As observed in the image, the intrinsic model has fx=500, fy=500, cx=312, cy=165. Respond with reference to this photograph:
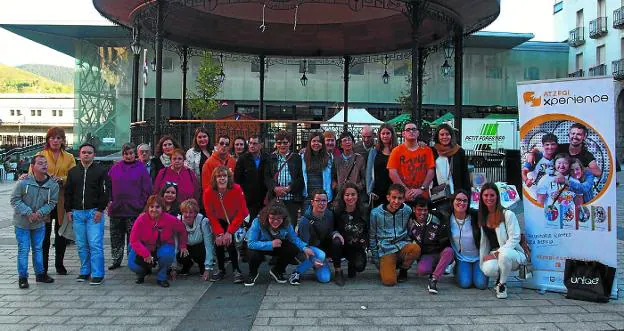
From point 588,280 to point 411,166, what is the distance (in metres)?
2.39

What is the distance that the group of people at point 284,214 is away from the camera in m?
5.96

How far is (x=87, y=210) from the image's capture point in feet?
20.2

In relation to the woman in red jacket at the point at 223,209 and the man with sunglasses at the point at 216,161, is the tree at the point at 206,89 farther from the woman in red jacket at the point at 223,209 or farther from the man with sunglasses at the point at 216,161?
the woman in red jacket at the point at 223,209

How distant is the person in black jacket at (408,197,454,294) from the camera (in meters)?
6.16

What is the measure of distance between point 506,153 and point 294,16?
8075 millimetres

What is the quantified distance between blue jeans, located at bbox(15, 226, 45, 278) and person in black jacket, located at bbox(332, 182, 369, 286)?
11.7ft

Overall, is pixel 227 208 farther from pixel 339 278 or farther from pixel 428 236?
pixel 428 236

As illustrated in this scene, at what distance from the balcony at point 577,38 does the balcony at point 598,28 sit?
102 cm

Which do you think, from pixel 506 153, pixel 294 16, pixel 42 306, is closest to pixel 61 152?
pixel 42 306

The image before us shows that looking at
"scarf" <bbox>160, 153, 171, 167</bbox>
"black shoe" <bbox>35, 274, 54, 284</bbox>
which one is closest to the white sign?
"scarf" <bbox>160, 153, 171, 167</bbox>

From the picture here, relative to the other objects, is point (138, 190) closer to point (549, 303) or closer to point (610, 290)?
point (549, 303)

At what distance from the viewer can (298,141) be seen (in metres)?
10.7

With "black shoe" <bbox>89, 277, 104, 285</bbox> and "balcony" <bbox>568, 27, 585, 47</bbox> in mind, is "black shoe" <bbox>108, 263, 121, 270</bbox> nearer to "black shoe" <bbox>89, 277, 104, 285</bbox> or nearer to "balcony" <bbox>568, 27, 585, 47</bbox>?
"black shoe" <bbox>89, 277, 104, 285</bbox>

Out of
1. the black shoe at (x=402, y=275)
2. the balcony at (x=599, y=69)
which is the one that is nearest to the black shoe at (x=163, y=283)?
the black shoe at (x=402, y=275)
